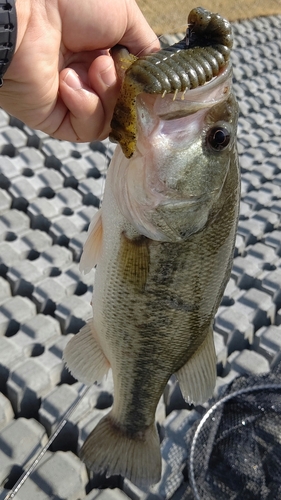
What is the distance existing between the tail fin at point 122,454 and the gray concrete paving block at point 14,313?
0.88 m

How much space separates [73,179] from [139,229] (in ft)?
6.82

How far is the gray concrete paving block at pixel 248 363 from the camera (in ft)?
7.52

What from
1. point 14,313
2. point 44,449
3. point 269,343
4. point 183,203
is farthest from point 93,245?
point 269,343

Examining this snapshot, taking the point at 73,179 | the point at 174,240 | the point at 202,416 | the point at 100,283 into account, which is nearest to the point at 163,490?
the point at 202,416

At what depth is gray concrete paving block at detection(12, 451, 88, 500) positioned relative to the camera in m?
1.66

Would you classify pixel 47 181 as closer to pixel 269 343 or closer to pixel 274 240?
pixel 274 240

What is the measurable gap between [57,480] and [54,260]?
121cm

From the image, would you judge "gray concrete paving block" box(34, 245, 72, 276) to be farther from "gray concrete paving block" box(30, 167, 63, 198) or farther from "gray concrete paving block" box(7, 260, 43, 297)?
"gray concrete paving block" box(30, 167, 63, 198)

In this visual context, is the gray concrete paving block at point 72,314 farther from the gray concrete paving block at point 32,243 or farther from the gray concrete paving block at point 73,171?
the gray concrete paving block at point 73,171

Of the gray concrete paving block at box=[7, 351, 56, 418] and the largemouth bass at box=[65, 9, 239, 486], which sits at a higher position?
the largemouth bass at box=[65, 9, 239, 486]

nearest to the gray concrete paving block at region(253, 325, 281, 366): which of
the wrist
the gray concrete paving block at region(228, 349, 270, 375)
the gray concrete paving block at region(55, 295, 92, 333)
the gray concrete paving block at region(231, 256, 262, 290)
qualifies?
the gray concrete paving block at region(228, 349, 270, 375)

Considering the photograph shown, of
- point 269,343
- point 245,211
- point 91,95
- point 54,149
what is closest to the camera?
point 91,95

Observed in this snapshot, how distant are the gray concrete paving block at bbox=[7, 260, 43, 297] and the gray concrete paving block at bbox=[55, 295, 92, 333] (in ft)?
0.66

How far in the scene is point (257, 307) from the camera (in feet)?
8.51
